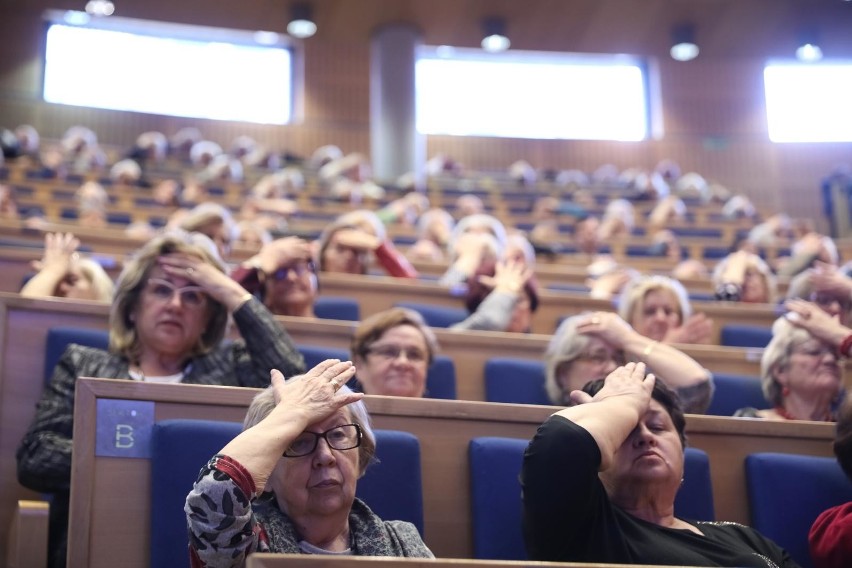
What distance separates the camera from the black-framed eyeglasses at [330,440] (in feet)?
3.49

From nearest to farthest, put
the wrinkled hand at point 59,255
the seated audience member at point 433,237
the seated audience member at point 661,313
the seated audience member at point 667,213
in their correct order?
the wrinkled hand at point 59,255 < the seated audience member at point 661,313 < the seated audience member at point 433,237 < the seated audience member at point 667,213

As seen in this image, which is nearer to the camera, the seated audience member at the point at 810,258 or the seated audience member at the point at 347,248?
the seated audience member at the point at 347,248

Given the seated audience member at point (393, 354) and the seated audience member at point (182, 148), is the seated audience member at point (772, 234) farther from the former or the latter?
the seated audience member at point (182, 148)

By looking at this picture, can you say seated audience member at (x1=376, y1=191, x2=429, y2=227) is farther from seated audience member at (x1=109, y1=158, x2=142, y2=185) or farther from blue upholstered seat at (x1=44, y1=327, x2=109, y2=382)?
blue upholstered seat at (x1=44, y1=327, x2=109, y2=382)

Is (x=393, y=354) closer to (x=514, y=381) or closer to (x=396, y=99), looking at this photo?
(x=514, y=381)

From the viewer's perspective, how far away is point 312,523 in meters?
1.06

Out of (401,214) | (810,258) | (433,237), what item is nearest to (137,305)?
(810,258)

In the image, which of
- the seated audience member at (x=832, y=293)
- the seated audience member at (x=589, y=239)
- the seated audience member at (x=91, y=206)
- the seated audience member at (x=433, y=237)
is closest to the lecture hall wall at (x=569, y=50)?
the seated audience member at (x=91, y=206)

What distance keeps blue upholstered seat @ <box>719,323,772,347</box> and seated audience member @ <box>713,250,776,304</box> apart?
0.74 feet

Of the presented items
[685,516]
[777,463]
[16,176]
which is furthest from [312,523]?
[16,176]

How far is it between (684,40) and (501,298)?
4.46m

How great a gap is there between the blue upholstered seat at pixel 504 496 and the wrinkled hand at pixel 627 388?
0.13 metres

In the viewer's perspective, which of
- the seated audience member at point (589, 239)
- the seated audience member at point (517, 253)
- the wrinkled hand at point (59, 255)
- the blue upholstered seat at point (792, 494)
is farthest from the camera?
the seated audience member at point (589, 239)

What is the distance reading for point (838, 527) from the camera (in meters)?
1.22
